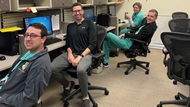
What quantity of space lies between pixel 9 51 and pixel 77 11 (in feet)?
3.31

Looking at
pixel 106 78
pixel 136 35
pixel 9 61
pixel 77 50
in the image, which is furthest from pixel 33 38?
pixel 136 35

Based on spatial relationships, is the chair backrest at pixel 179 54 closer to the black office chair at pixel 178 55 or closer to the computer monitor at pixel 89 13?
the black office chair at pixel 178 55

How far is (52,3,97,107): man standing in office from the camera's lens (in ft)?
8.01

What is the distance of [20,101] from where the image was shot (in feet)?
4.77

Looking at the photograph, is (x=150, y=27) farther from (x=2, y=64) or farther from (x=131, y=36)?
(x=2, y=64)

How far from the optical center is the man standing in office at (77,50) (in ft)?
8.01

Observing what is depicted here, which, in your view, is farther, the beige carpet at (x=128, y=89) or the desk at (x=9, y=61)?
the beige carpet at (x=128, y=89)

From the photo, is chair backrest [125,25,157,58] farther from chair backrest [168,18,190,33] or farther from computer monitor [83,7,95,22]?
computer monitor [83,7,95,22]

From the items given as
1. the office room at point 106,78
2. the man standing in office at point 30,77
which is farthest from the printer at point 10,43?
the man standing in office at point 30,77

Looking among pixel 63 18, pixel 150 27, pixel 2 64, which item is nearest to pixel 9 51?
pixel 2 64

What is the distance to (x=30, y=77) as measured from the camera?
4.78ft

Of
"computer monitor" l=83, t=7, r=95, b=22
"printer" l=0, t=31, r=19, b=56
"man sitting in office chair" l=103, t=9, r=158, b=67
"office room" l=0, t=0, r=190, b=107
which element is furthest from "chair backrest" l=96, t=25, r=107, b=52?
"computer monitor" l=83, t=7, r=95, b=22

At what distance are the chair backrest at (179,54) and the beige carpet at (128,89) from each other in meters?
0.59

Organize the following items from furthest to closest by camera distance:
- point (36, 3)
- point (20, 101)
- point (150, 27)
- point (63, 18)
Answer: point (63, 18) → point (150, 27) → point (36, 3) → point (20, 101)
